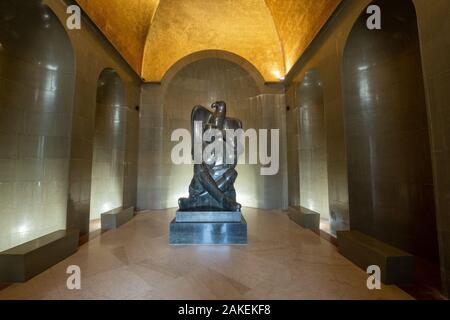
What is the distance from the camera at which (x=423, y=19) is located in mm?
2518

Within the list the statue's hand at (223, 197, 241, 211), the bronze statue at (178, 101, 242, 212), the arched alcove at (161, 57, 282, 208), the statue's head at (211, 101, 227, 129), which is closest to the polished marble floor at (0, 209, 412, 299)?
the statue's hand at (223, 197, 241, 211)

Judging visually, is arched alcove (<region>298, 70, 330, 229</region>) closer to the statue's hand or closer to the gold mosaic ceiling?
the gold mosaic ceiling

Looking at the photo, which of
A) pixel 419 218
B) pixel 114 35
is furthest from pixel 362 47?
pixel 114 35

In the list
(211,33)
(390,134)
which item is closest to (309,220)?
(390,134)

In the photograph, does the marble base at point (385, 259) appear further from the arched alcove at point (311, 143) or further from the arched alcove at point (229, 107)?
the arched alcove at point (229, 107)

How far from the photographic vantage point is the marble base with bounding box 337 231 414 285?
8.43 ft

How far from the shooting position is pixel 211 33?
26.6 ft

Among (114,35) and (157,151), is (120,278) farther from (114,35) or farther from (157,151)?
(114,35)

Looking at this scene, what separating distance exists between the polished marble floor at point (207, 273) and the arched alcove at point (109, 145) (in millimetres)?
2503

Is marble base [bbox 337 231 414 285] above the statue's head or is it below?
below

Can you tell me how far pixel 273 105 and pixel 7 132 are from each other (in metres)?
7.21

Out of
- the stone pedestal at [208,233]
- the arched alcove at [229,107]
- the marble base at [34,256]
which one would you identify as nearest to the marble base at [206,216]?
the stone pedestal at [208,233]

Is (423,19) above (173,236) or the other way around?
above

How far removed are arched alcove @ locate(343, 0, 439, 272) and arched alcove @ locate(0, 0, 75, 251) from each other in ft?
18.5
